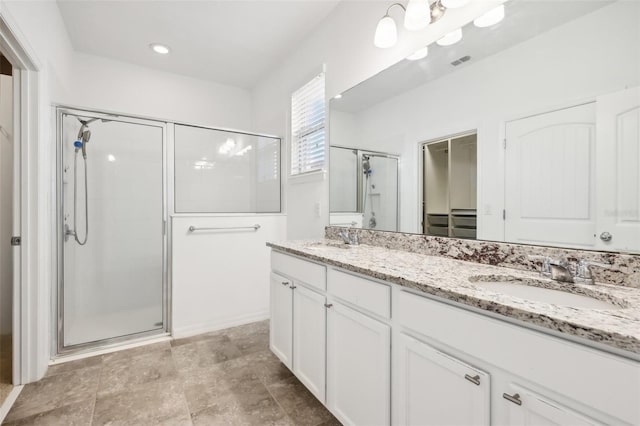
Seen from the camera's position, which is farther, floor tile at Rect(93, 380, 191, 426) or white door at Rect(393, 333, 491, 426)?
floor tile at Rect(93, 380, 191, 426)

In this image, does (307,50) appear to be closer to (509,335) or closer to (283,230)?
(283,230)

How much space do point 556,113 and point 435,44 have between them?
721 millimetres

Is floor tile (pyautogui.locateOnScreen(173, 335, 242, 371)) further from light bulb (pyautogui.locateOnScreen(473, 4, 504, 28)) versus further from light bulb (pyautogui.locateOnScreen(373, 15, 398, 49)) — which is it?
light bulb (pyautogui.locateOnScreen(473, 4, 504, 28))

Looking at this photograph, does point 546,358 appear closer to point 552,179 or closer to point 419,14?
point 552,179

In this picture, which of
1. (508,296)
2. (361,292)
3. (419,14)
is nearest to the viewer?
(508,296)

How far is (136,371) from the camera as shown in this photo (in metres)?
1.99

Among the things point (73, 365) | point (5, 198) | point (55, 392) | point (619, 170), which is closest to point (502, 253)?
point (619, 170)

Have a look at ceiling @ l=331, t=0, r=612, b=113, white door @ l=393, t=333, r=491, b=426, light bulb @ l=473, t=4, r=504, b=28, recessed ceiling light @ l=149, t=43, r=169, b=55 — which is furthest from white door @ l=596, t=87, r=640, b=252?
recessed ceiling light @ l=149, t=43, r=169, b=55

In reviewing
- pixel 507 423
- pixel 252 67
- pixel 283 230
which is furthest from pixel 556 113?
pixel 252 67

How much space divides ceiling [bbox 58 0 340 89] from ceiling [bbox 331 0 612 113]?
0.85 m

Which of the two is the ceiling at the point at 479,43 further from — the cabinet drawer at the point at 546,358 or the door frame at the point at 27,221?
the door frame at the point at 27,221

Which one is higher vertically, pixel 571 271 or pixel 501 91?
pixel 501 91

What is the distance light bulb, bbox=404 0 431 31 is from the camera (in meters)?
1.47

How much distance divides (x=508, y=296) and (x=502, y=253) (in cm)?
53
